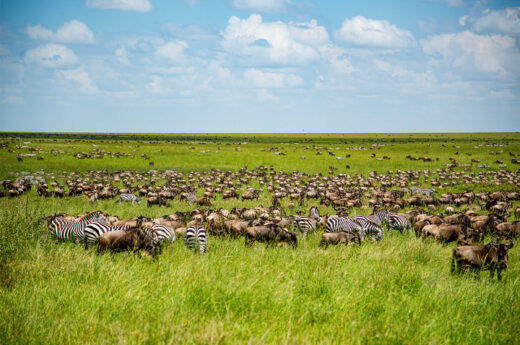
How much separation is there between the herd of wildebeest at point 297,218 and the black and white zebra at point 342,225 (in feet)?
0.12

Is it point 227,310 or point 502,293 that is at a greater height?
point 227,310

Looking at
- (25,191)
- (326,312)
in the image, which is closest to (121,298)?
(326,312)

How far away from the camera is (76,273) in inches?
256

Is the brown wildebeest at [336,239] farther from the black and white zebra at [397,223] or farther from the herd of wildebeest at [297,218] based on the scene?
the black and white zebra at [397,223]

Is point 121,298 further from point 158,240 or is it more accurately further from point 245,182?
point 245,182

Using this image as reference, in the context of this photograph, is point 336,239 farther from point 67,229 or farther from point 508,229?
point 67,229

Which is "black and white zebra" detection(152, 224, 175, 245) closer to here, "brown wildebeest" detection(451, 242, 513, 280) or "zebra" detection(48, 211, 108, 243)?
"zebra" detection(48, 211, 108, 243)

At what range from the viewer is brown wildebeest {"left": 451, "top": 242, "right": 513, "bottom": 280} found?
8.48m

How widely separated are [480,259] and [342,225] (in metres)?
5.32

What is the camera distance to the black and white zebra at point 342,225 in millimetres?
12969

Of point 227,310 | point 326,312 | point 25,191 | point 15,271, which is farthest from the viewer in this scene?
point 25,191

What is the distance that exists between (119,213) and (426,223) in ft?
48.9

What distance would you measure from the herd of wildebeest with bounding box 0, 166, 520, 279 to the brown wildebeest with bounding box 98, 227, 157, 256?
23 mm

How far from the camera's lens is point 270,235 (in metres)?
11.1
